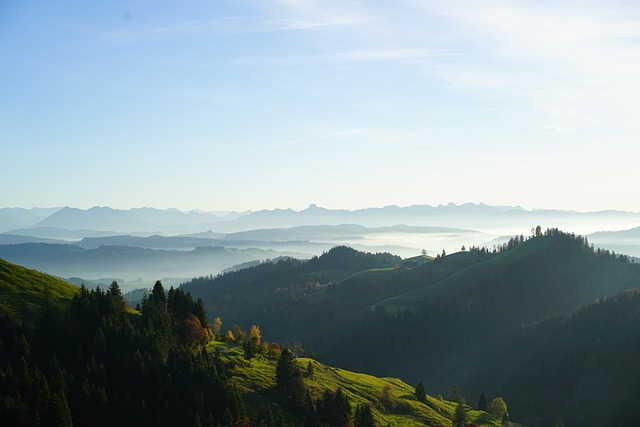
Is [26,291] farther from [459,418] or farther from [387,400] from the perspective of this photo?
[459,418]

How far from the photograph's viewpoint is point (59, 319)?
4242 inches

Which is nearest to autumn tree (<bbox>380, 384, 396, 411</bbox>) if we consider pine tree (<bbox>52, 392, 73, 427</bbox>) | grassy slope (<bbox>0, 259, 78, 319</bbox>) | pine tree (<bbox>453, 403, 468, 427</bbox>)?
pine tree (<bbox>453, 403, 468, 427</bbox>)

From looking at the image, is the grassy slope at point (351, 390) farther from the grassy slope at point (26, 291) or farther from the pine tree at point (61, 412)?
the grassy slope at point (26, 291)

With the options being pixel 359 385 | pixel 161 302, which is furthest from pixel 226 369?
pixel 359 385

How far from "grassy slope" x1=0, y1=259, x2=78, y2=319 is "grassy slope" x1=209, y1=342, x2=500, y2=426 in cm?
3630

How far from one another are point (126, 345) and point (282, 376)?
112ft

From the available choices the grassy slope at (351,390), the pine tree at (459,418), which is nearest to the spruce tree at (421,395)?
the grassy slope at (351,390)

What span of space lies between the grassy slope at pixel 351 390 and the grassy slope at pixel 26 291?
36295mm

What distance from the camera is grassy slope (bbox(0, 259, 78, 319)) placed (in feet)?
389

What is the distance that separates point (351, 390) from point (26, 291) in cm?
8208

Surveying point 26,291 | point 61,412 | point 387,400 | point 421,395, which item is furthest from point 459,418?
point 26,291

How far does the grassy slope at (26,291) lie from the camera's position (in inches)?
4665

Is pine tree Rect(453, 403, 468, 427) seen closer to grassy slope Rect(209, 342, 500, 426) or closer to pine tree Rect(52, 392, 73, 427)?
grassy slope Rect(209, 342, 500, 426)

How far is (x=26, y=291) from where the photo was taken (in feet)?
418
